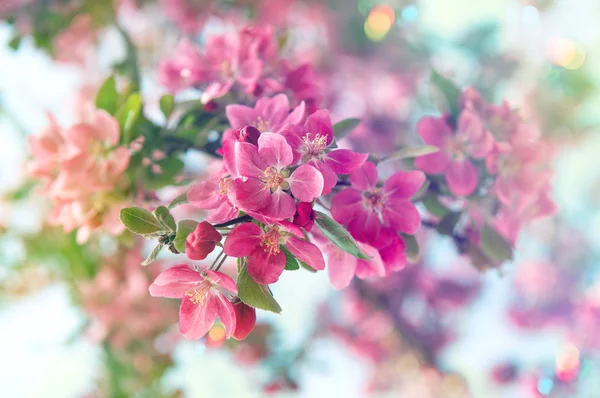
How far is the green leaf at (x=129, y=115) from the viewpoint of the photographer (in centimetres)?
60

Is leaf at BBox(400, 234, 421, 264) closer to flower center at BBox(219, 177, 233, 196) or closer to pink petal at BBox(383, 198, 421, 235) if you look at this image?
pink petal at BBox(383, 198, 421, 235)

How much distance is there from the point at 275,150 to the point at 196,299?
146mm

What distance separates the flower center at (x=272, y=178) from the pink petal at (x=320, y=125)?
6 centimetres

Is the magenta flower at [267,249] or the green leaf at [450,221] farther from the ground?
the green leaf at [450,221]

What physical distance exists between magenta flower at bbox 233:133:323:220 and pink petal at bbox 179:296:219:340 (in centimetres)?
11

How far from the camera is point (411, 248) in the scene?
0.51 metres

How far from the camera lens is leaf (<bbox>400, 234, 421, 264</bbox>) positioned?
1.65 feet

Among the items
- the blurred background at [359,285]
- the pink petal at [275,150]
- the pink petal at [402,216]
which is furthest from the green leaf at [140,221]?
the blurred background at [359,285]

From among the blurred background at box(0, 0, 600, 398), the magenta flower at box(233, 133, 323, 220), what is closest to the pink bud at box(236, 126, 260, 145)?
the magenta flower at box(233, 133, 323, 220)

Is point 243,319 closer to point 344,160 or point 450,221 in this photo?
point 344,160

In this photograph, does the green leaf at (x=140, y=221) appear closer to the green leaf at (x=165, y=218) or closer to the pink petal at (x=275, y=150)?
the green leaf at (x=165, y=218)

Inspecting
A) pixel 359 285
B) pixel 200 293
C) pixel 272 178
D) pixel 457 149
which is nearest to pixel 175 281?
pixel 200 293

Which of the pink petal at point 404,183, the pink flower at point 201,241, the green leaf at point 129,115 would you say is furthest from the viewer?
the green leaf at point 129,115

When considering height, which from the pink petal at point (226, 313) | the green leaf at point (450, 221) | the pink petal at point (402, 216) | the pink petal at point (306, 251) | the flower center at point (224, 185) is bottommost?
the pink petal at point (226, 313)
